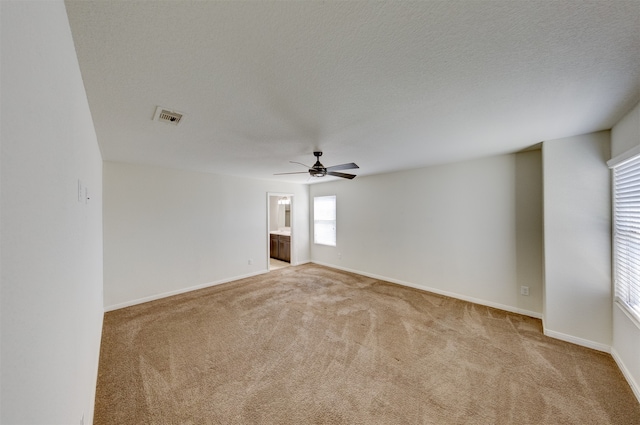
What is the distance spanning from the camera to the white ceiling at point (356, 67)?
107 cm

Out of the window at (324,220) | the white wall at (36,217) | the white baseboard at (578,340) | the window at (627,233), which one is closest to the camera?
the white wall at (36,217)

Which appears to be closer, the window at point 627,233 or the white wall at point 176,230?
the window at point 627,233

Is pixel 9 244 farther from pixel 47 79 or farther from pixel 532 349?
pixel 532 349

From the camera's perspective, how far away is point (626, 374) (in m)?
2.12

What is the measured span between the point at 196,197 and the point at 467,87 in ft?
14.7

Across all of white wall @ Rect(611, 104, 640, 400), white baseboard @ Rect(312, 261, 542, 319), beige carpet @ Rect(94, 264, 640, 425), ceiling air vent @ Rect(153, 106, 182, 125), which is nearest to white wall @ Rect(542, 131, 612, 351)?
white wall @ Rect(611, 104, 640, 400)

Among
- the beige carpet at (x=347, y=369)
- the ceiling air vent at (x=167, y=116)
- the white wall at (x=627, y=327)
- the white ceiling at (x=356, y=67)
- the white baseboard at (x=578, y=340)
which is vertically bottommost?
the beige carpet at (x=347, y=369)

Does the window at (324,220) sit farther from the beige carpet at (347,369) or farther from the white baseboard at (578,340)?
the white baseboard at (578,340)

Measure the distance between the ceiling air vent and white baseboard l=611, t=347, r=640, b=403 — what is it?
442 cm

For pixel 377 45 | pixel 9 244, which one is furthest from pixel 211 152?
pixel 9 244

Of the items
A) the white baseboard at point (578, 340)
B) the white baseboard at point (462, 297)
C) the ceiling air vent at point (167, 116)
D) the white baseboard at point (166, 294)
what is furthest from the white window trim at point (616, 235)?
the white baseboard at point (166, 294)

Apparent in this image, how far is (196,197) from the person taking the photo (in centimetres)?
454

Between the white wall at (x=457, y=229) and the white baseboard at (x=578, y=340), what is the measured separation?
1.90ft

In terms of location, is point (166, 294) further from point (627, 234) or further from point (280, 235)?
point (627, 234)
